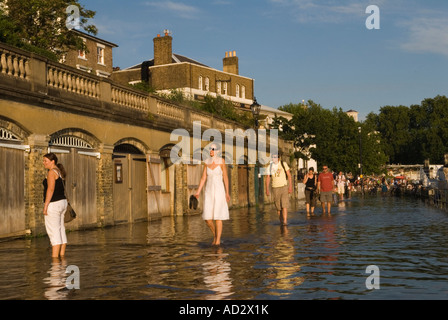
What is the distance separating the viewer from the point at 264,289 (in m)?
7.19

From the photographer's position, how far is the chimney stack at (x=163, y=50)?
69.2m

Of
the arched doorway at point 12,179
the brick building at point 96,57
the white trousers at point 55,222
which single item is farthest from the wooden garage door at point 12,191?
the brick building at point 96,57

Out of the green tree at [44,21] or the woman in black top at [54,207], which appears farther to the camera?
the green tree at [44,21]

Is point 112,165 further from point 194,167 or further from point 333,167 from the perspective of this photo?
point 333,167

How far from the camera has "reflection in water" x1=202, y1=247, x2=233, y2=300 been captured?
271 inches

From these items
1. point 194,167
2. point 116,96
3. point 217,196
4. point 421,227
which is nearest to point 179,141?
point 194,167

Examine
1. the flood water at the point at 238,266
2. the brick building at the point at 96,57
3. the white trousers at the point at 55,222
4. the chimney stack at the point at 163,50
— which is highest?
the chimney stack at the point at 163,50

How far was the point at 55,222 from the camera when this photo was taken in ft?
35.6

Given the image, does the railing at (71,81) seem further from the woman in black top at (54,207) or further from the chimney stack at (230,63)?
the chimney stack at (230,63)

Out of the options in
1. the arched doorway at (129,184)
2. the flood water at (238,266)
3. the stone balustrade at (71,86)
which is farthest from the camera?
the arched doorway at (129,184)

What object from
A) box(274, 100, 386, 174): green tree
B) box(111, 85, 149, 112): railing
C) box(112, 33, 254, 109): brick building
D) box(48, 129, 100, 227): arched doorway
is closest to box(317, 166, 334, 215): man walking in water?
box(111, 85, 149, 112): railing

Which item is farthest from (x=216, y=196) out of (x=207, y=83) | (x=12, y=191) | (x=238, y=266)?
(x=207, y=83)

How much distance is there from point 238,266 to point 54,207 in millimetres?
3575

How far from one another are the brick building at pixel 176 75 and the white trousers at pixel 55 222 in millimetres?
54387
